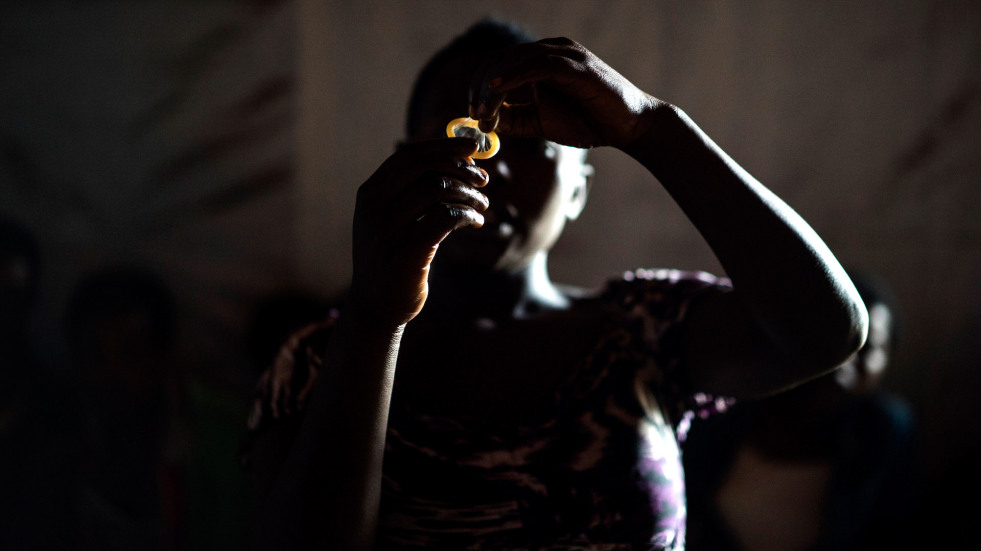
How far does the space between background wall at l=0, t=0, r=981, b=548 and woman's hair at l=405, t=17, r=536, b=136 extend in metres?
0.86

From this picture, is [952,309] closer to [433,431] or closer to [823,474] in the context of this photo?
[823,474]

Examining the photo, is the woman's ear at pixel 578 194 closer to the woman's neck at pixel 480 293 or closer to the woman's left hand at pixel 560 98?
the woman's neck at pixel 480 293

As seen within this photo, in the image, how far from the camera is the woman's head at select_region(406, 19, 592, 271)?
0.58m

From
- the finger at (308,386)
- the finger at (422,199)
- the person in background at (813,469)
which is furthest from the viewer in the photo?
the person in background at (813,469)

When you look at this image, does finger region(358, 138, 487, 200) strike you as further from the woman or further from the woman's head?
the woman's head

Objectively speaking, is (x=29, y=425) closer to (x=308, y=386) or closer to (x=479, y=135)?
(x=308, y=386)

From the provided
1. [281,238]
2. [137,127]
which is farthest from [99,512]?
[137,127]

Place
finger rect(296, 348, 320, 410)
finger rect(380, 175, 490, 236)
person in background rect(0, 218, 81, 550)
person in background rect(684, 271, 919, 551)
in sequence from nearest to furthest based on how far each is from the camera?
finger rect(380, 175, 490, 236) < finger rect(296, 348, 320, 410) < person in background rect(684, 271, 919, 551) < person in background rect(0, 218, 81, 550)

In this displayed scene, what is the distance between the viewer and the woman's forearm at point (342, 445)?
0.48 metres

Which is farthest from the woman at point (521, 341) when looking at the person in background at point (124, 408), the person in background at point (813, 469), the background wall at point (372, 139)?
the person in background at point (124, 408)

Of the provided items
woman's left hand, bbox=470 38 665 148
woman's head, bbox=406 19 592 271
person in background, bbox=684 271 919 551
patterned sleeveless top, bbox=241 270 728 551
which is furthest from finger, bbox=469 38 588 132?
person in background, bbox=684 271 919 551

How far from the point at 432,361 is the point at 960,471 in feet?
4.87

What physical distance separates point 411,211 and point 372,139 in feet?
3.90

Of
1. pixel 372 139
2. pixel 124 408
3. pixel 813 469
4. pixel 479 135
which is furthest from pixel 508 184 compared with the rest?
pixel 124 408
